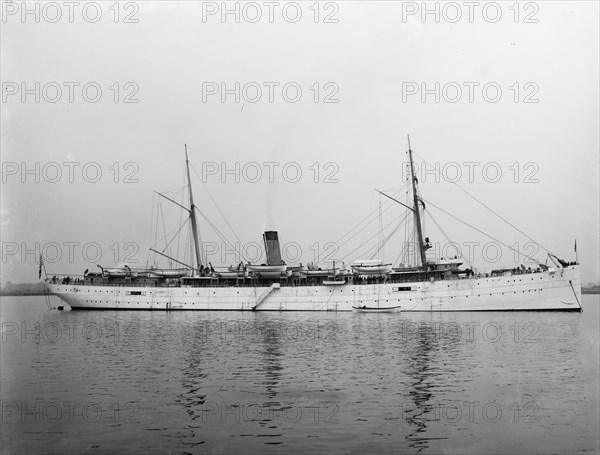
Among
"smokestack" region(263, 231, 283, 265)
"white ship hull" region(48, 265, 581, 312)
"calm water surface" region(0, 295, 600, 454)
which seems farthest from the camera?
"smokestack" region(263, 231, 283, 265)

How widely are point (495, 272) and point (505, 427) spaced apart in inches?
1933

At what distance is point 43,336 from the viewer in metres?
38.8

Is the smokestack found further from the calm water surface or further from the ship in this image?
the calm water surface

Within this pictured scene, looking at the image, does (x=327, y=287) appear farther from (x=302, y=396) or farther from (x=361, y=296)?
(x=302, y=396)

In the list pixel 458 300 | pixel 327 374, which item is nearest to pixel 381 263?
pixel 458 300

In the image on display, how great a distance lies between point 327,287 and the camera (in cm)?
6619

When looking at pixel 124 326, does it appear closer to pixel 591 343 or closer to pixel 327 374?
pixel 327 374

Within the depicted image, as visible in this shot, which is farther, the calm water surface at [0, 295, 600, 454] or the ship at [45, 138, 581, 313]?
the ship at [45, 138, 581, 313]

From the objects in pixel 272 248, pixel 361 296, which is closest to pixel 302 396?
pixel 361 296

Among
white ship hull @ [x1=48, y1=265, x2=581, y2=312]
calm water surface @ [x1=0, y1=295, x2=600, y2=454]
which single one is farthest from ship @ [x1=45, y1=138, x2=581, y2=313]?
calm water surface @ [x1=0, y1=295, x2=600, y2=454]

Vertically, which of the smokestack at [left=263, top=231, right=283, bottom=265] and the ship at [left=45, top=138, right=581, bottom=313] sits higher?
the smokestack at [left=263, top=231, right=283, bottom=265]

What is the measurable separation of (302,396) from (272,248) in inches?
2041

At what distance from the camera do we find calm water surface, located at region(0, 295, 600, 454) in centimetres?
1361

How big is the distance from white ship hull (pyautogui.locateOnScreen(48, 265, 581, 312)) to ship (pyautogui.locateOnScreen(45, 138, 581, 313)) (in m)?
0.10
